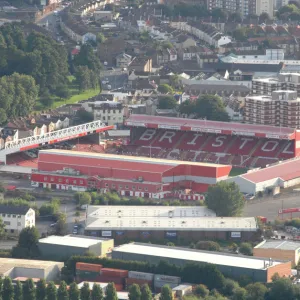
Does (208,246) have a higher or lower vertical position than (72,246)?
lower

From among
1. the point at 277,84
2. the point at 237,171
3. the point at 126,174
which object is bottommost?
the point at 237,171

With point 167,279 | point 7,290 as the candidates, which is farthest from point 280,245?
point 7,290

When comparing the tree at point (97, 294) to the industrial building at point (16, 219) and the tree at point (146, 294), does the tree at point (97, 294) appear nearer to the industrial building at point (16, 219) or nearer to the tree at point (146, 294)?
the tree at point (146, 294)

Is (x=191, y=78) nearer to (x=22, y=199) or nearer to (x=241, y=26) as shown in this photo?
(x=241, y=26)

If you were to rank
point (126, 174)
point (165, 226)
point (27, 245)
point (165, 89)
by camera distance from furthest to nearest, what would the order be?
point (165, 89)
point (126, 174)
point (165, 226)
point (27, 245)

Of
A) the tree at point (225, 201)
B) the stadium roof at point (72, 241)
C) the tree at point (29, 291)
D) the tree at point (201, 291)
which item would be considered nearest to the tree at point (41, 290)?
the tree at point (29, 291)

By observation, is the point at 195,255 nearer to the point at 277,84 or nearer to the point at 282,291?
the point at 282,291

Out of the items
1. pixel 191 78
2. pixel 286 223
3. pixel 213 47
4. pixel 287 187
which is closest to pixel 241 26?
pixel 213 47
